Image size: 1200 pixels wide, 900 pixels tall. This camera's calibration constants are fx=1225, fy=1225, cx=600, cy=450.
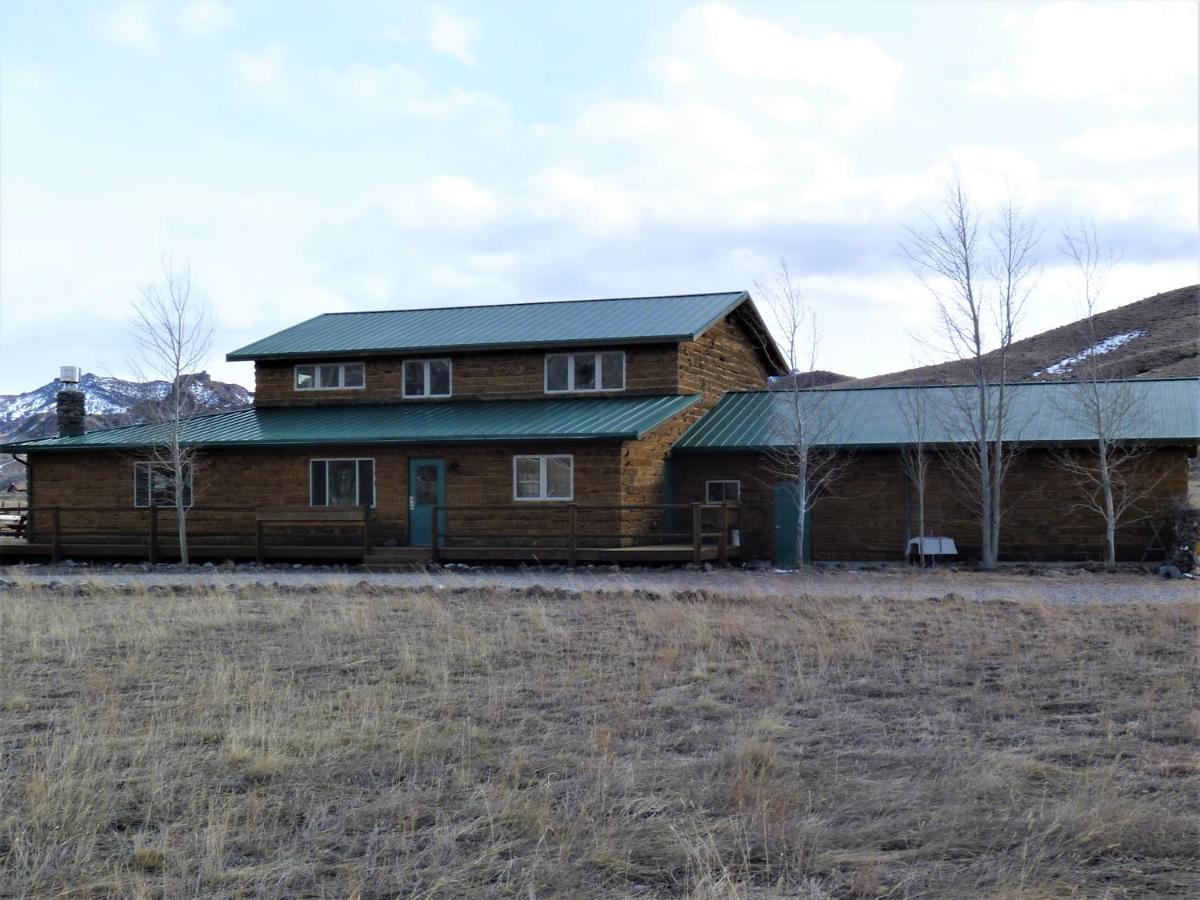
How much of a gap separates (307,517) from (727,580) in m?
9.65

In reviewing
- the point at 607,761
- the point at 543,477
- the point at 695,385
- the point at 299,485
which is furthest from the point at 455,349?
the point at 607,761

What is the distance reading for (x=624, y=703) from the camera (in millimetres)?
9141

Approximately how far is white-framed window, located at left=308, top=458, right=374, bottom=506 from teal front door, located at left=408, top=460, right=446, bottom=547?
0.99 m

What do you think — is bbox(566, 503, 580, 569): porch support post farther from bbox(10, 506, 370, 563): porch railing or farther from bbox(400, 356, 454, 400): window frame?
bbox(400, 356, 454, 400): window frame

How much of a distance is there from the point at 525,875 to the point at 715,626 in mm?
7975

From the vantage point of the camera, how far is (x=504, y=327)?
96.9 ft

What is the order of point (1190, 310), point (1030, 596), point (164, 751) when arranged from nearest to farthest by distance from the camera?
point (164, 751) < point (1030, 596) < point (1190, 310)

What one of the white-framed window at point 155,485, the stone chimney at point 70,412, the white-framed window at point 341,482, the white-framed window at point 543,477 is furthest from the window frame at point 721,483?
the stone chimney at point 70,412

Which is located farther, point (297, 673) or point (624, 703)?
point (297, 673)

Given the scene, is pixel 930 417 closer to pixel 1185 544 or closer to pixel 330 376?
pixel 1185 544

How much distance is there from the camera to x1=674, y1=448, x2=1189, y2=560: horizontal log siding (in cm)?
2334

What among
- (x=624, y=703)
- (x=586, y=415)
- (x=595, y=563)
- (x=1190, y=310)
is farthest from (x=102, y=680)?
(x=1190, y=310)

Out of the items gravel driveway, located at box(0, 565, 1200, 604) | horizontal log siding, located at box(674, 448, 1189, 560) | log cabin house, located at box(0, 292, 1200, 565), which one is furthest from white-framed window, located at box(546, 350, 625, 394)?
gravel driveway, located at box(0, 565, 1200, 604)

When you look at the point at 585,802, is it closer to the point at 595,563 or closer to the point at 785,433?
the point at 595,563
